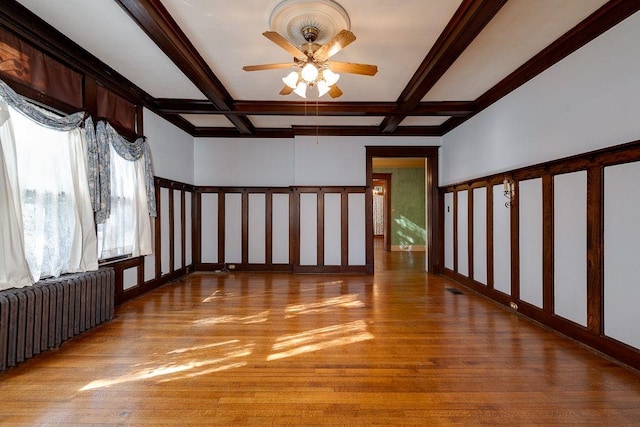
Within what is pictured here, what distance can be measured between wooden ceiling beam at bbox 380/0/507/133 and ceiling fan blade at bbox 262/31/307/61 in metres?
1.46

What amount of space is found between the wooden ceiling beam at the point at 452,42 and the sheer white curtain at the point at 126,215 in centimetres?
419

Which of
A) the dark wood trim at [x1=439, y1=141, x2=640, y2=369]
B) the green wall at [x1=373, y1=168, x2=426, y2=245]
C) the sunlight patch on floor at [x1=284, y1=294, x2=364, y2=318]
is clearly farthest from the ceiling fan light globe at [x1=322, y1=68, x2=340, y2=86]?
the green wall at [x1=373, y1=168, x2=426, y2=245]

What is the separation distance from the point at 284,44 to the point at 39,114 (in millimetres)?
2381

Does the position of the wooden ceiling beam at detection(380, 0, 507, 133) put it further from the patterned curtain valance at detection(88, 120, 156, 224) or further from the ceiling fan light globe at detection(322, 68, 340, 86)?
the patterned curtain valance at detection(88, 120, 156, 224)

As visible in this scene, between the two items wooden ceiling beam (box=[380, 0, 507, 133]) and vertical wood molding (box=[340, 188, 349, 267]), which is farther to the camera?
vertical wood molding (box=[340, 188, 349, 267])

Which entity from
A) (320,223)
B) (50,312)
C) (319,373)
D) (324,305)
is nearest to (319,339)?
(319,373)

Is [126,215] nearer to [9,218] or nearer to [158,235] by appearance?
[158,235]

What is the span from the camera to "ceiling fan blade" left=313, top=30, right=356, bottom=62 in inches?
99.0

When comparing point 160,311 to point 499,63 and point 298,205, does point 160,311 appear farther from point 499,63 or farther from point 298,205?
point 499,63

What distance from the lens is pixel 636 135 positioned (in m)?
2.50

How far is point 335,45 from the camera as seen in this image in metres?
2.66

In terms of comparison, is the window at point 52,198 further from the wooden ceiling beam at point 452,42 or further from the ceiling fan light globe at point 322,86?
the wooden ceiling beam at point 452,42

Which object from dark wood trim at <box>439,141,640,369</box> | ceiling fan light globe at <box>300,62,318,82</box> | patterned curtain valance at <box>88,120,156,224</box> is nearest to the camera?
dark wood trim at <box>439,141,640,369</box>

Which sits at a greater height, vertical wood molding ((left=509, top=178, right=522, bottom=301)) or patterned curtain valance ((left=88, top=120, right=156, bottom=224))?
patterned curtain valance ((left=88, top=120, right=156, bottom=224))
